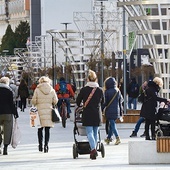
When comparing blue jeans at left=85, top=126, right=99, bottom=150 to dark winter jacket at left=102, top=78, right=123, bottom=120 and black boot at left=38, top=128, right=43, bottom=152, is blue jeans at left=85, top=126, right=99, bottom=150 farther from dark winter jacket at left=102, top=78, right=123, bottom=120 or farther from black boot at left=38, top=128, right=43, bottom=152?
dark winter jacket at left=102, top=78, right=123, bottom=120

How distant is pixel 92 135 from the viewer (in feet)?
75.2

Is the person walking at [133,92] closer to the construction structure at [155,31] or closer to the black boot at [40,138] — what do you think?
the construction structure at [155,31]

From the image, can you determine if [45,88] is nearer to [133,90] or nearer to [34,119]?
[34,119]

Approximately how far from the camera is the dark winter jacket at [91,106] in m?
23.1

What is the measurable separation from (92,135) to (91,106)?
1.97ft

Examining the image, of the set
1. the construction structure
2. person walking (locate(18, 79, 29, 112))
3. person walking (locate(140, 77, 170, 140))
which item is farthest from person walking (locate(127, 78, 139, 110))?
the construction structure

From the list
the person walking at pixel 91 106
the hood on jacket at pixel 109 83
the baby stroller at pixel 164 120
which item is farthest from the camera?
the hood on jacket at pixel 109 83

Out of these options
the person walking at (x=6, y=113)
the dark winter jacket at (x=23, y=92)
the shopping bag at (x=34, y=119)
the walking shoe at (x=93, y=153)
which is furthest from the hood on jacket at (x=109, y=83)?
the dark winter jacket at (x=23, y=92)

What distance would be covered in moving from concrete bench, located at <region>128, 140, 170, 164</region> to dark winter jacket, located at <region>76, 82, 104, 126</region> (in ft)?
5.10

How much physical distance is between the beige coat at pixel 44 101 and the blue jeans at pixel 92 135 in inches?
83.2

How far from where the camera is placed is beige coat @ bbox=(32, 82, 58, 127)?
992 inches

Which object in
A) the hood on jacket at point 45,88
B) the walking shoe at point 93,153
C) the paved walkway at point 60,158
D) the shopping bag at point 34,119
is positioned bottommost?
the paved walkway at point 60,158

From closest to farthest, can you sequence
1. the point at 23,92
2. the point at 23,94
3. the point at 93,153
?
1. the point at 93,153
2. the point at 23,94
3. the point at 23,92

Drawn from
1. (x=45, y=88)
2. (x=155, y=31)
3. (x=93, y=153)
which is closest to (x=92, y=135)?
(x=93, y=153)
